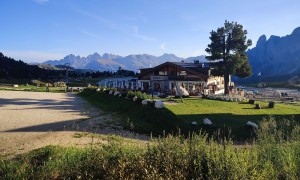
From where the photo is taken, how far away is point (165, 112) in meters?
22.3

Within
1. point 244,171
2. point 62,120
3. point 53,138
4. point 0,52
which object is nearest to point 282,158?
point 244,171

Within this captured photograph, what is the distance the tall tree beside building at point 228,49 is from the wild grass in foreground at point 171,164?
43986mm

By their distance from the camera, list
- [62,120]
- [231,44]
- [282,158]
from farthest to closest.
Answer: [231,44] < [62,120] < [282,158]

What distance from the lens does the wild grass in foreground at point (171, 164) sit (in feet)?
24.0

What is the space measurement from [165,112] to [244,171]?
1545 centimetres

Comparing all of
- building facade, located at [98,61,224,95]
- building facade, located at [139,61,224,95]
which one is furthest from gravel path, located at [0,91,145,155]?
building facade, located at [139,61,224,95]

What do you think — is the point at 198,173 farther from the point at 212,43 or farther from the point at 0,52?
the point at 0,52

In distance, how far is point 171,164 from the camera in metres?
8.02

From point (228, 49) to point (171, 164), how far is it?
50.5 m

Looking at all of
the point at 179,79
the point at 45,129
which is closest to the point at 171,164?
the point at 45,129

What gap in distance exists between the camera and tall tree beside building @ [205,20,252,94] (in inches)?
2118

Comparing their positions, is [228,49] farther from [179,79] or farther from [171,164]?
[171,164]

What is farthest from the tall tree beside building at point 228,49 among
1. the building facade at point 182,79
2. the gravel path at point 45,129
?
the gravel path at point 45,129

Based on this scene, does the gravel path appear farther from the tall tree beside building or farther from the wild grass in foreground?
the tall tree beside building
